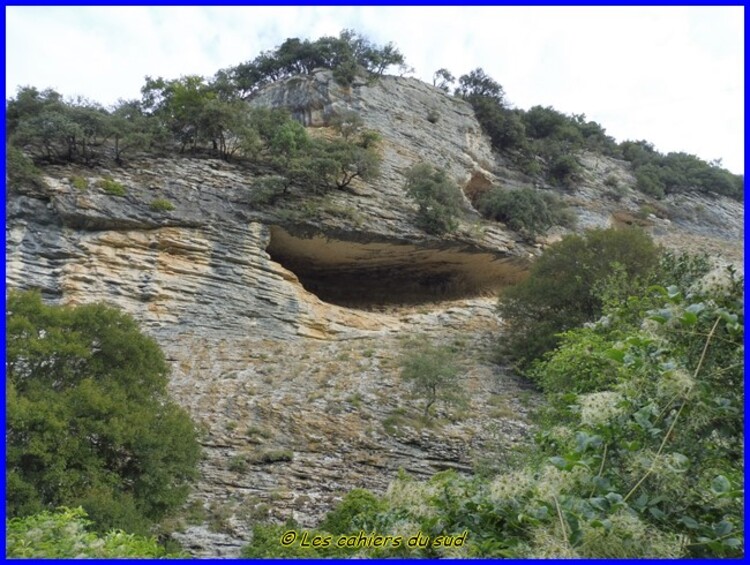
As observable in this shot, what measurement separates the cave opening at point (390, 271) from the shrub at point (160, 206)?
3.77 metres

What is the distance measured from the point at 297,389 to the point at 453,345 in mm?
5607

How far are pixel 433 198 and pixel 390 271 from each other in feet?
10.4

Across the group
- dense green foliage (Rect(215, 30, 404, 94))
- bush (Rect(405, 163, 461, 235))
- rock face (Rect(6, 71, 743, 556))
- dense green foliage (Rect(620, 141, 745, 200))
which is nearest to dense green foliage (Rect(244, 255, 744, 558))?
rock face (Rect(6, 71, 743, 556))

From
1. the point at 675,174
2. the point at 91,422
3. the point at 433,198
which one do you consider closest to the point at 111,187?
the point at 433,198

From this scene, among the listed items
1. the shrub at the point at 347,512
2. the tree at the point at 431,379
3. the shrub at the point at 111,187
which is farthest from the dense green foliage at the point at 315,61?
the shrub at the point at 347,512

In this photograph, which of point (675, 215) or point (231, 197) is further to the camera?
point (675, 215)

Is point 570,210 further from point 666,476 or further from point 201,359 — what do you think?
point 666,476

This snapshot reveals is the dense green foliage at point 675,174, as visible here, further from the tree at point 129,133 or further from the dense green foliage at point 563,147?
the tree at point 129,133

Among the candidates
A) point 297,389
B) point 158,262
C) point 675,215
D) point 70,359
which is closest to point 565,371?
point 297,389

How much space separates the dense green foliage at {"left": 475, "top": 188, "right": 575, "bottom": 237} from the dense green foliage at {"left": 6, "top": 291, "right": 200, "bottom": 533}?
59.6 ft

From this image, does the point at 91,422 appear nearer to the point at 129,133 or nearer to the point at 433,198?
the point at 129,133

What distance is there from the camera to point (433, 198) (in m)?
24.3

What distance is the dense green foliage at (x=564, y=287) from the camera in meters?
17.4

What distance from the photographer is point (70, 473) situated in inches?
340
